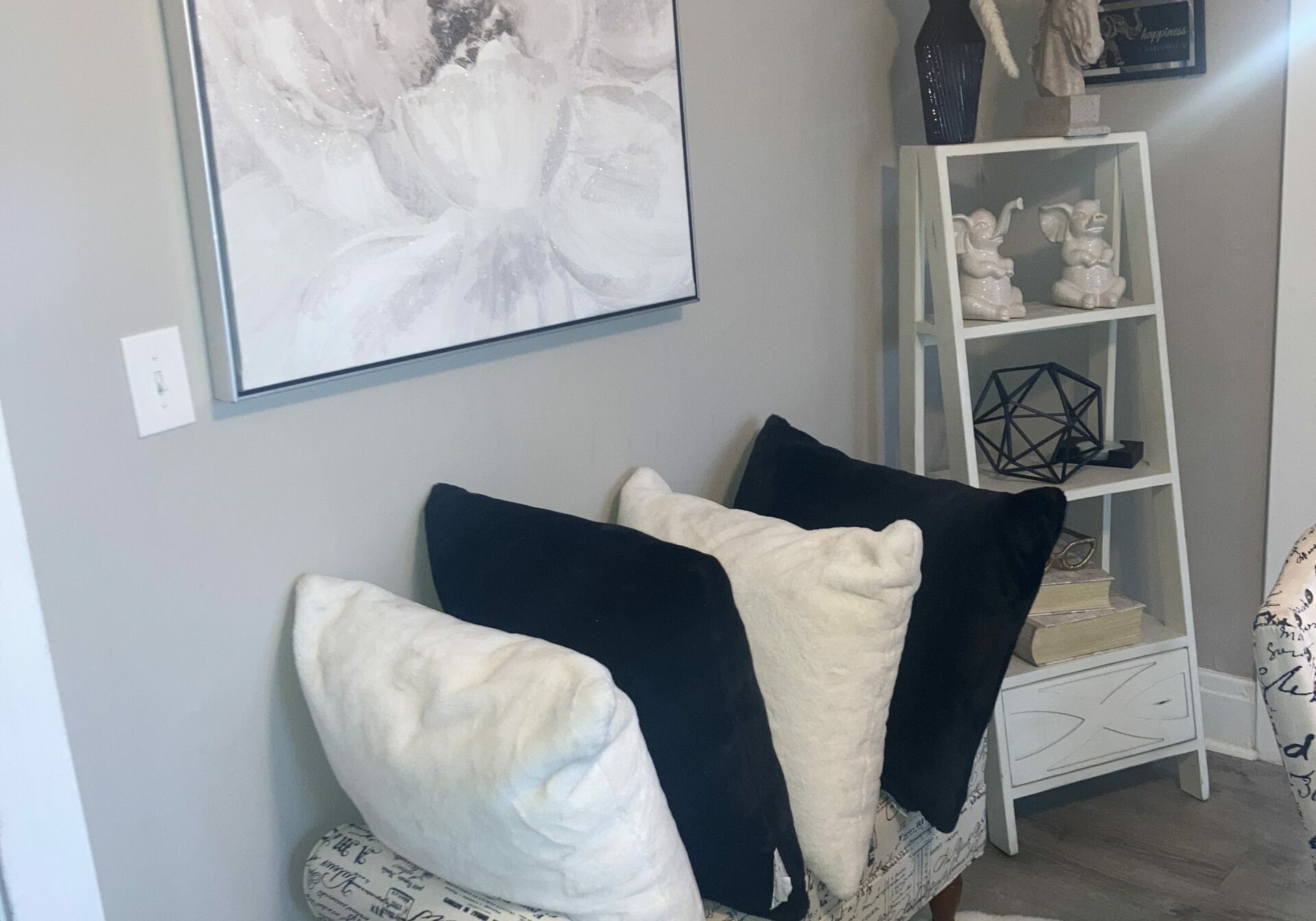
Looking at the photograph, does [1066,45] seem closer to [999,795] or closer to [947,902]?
[999,795]

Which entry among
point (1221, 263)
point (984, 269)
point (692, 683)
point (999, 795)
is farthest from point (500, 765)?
point (1221, 263)

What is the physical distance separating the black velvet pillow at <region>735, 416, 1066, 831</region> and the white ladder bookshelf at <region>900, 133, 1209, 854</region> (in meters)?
0.48

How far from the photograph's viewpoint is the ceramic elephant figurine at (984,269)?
7.00 ft

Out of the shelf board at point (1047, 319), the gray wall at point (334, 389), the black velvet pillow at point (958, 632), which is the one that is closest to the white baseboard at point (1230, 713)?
the gray wall at point (334, 389)

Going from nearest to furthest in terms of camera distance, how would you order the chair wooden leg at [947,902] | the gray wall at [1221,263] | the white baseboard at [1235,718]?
the chair wooden leg at [947,902] < the gray wall at [1221,263] < the white baseboard at [1235,718]

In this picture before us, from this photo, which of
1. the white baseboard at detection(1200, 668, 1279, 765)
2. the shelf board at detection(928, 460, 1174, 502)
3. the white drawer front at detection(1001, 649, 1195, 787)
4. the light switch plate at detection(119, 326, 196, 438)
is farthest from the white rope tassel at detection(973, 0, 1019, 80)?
the light switch plate at detection(119, 326, 196, 438)

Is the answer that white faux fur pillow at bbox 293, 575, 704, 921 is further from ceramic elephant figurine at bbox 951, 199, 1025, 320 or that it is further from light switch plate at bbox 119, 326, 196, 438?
ceramic elephant figurine at bbox 951, 199, 1025, 320

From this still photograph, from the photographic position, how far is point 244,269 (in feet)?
4.22

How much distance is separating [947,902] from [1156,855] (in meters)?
0.52

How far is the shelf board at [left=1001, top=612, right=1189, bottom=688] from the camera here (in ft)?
6.95

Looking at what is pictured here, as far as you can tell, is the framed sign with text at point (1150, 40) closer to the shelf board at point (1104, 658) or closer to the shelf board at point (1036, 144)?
the shelf board at point (1036, 144)

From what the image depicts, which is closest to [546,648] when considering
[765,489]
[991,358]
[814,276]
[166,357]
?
[166,357]

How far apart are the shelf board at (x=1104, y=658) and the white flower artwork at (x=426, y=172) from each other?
97cm

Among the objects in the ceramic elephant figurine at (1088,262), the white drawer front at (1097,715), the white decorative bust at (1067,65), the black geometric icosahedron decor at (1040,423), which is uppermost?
the white decorative bust at (1067,65)
